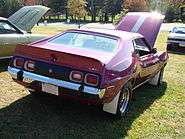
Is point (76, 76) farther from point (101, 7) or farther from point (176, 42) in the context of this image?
point (101, 7)

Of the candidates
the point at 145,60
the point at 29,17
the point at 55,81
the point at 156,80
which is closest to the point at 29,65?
the point at 55,81

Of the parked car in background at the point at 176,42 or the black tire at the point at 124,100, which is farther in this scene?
the parked car in background at the point at 176,42

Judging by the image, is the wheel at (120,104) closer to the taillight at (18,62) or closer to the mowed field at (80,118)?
the mowed field at (80,118)

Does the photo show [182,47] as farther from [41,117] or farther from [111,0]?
[111,0]

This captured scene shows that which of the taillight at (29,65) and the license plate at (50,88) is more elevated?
the taillight at (29,65)

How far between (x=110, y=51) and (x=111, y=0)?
227ft

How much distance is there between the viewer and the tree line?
56.9 meters

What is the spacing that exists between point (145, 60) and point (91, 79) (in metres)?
2.28

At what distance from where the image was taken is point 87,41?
21.1ft

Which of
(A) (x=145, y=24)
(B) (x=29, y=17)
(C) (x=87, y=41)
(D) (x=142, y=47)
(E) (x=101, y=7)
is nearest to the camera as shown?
(C) (x=87, y=41)

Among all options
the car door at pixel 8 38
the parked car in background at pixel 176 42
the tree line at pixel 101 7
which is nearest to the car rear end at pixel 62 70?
the car door at pixel 8 38

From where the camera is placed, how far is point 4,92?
23.0 ft

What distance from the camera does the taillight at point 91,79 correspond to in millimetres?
5254

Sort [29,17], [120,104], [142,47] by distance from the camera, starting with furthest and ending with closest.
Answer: [29,17]
[142,47]
[120,104]
